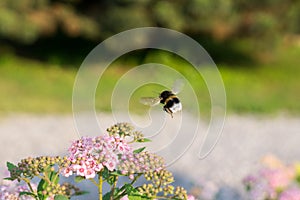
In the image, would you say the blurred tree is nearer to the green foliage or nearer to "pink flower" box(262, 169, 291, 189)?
the green foliage

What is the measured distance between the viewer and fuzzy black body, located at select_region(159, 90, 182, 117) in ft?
8.01

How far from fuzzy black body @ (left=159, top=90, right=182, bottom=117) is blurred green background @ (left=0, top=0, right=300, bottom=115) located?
572 cm

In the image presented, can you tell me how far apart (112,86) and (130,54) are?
5.48 feet

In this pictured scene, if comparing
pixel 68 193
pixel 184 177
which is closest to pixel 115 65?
pixel 184 177

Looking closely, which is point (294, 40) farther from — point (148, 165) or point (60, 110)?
point (148, 165)

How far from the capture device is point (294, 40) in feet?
44.0

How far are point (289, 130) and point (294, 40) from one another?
567cm

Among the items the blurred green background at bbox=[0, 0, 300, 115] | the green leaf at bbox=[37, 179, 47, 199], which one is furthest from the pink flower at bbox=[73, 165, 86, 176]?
the blurred green background at bbox=[0, 0, 300, 115]

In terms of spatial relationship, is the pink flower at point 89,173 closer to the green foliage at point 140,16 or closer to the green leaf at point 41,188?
the green leaf at point 41,188

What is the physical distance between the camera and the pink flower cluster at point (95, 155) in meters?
1.97

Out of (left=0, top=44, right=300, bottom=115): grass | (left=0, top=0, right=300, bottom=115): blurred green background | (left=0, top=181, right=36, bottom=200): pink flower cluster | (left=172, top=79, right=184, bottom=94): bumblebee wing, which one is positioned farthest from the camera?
(left=0, top=0, right=300, bottom=115): blurred green background

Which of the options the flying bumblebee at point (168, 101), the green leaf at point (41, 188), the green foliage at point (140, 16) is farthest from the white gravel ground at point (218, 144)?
the green leaf at point (41, 188)

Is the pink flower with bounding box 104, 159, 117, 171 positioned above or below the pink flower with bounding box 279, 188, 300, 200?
below

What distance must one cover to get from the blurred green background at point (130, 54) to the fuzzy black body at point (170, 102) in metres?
5.72
